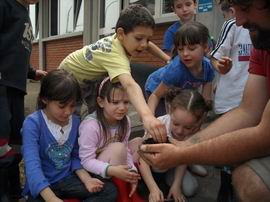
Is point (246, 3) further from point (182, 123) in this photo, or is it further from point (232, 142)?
point (182, 123)

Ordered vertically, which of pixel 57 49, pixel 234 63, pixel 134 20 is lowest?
pixel 57 49

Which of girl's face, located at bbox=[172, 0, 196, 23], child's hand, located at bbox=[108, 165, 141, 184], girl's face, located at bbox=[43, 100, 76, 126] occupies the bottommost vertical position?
child's hand, located at bbox=[108, 165, 141, 184]

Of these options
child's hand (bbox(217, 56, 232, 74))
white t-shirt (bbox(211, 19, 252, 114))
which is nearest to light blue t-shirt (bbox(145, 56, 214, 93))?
white t-shirt (bbox(211, 19, 252, 114))

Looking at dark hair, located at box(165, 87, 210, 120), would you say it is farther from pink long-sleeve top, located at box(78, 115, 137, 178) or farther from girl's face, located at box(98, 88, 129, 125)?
pink long-sleeve top, located at box(78, 115, 137, 178)

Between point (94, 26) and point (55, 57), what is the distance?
3.07m

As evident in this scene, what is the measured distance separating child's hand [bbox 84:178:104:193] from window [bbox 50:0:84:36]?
8193 mm

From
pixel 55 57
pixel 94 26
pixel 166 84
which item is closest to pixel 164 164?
pixel 166 84

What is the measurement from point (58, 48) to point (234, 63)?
369 inches

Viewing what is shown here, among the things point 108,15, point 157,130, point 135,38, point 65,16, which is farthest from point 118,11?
point 157,130

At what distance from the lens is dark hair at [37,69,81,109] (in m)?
2.35

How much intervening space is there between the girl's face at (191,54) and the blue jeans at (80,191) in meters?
0.92

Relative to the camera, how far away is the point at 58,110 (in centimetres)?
236

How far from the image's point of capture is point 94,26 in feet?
30.6

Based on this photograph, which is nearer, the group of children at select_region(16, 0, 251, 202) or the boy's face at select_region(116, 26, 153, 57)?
the group of children at select_region(16, 0, 251, 202)
